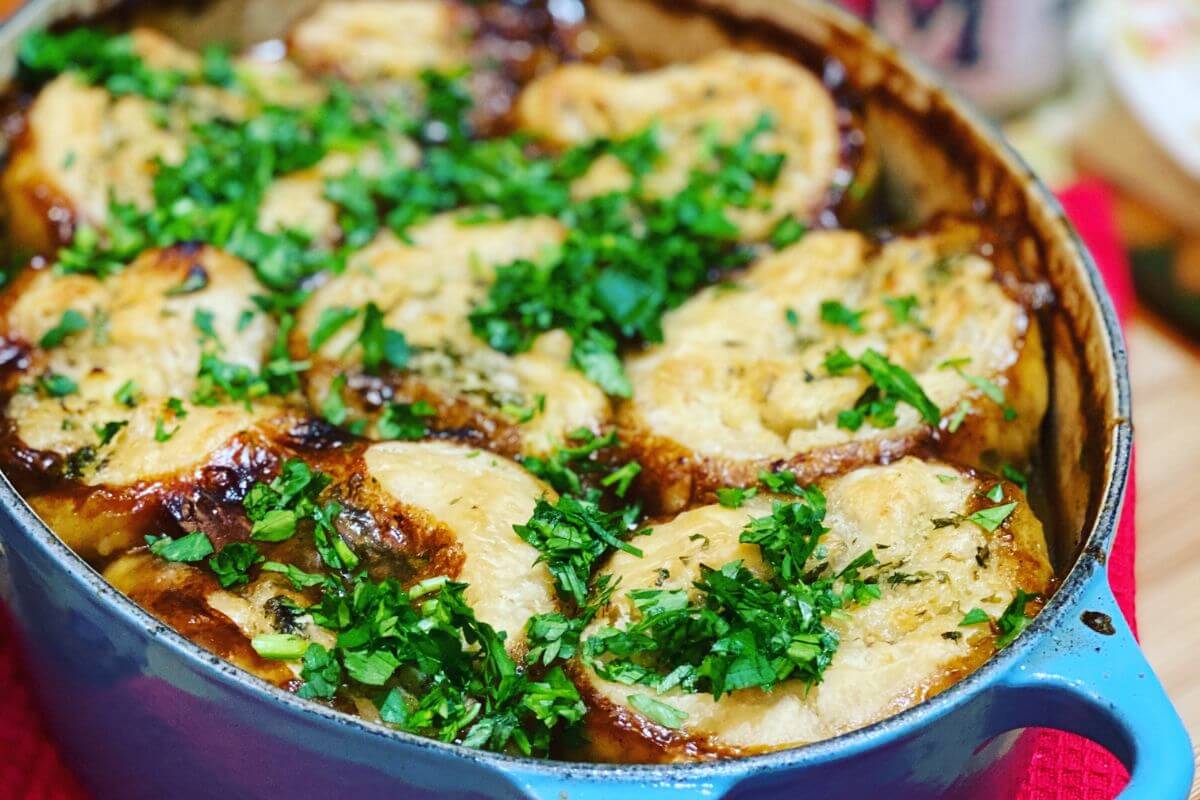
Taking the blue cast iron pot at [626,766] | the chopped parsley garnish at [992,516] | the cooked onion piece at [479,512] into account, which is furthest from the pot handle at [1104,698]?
the cooked onion piece at [479,512]

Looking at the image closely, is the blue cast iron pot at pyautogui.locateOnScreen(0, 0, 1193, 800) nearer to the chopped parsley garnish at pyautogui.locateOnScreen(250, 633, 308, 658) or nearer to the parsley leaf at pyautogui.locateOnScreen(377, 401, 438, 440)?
the chopped parsley garnish at pyautogui.locateOnScreen(250, 633, 308, 658)

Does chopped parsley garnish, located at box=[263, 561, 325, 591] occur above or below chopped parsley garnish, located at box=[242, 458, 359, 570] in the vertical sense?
below

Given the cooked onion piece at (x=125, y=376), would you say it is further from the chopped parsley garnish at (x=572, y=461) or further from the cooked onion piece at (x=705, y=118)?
the cooked onion piece at (x=705, y=118)

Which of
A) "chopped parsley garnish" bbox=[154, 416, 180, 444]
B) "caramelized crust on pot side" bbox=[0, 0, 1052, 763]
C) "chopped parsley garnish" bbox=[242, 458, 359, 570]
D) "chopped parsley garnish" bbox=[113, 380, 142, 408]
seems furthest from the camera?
"chopped parsley garnish" bbox=[113, 380, 142, 408]

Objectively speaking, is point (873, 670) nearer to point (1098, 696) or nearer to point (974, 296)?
point (1098, 696)

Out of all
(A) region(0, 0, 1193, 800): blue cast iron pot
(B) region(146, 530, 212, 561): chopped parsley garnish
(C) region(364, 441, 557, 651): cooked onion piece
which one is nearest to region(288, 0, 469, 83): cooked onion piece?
(C) region(364, 441, 557, 651): cooked onion piece

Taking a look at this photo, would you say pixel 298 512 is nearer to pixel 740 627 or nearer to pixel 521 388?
pixel 521 388

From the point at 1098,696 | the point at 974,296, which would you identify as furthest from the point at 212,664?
the point at 974,296
